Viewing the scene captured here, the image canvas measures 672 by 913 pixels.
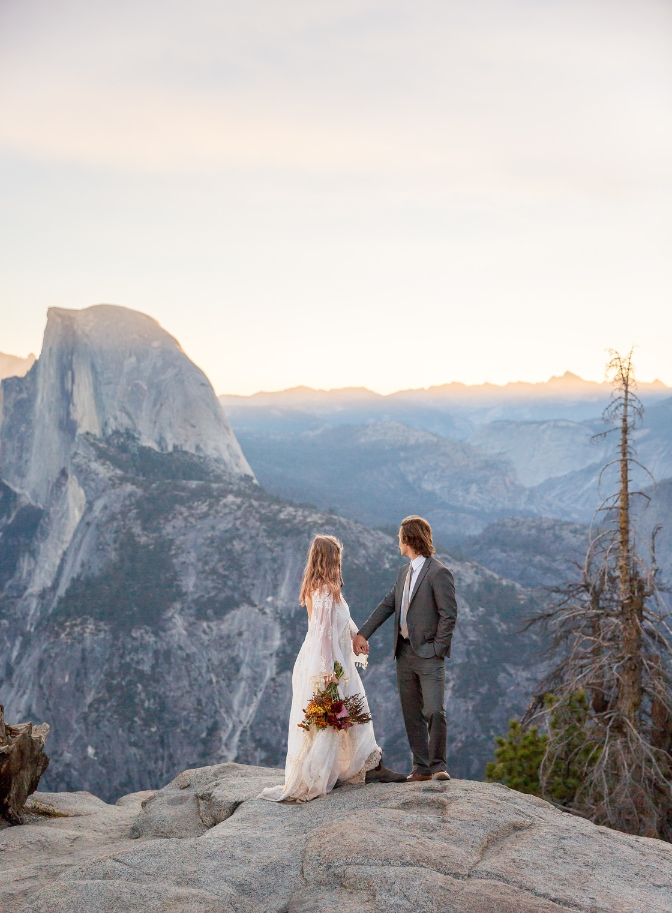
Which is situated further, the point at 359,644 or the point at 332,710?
the point at 359,644

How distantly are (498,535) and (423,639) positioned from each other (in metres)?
155

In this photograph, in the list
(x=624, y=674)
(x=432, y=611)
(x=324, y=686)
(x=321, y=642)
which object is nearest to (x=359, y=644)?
(x=321, y=642)

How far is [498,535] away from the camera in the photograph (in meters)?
160

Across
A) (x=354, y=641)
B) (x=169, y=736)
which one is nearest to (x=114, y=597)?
(x=169, y=736)

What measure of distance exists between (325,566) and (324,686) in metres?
1.45

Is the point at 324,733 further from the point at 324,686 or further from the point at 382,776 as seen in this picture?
the point at 382,776

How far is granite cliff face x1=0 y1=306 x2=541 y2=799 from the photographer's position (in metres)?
80.4

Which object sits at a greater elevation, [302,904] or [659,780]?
[302,904]

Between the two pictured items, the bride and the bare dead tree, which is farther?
the bare dead tree

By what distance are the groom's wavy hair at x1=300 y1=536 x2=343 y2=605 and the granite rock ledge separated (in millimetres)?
2340

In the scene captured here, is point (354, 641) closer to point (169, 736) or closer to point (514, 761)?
point (514, 761)

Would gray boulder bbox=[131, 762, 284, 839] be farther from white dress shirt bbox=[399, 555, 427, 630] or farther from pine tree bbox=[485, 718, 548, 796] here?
pine tree bbox=[485, 718, 548, 796]

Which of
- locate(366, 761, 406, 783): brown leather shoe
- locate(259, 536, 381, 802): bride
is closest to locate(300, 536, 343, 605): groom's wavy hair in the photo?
locate(259, 536, 381, 802): bride

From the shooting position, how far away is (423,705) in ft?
29.8
